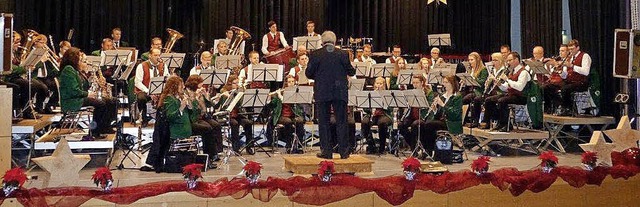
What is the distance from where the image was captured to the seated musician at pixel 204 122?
894 cm

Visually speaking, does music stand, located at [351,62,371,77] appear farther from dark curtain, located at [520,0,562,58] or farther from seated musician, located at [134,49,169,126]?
dark curtain, located at [520,0,562,58]

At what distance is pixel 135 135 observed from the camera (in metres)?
10.9

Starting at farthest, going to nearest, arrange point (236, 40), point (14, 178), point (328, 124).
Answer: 1. point (236, 40)
2. point (328, 124)
3. point (14, 178)

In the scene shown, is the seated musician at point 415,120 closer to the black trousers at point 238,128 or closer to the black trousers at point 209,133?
the black trousers at point 238,128

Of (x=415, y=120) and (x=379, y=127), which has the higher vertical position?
(x=415, y=120)

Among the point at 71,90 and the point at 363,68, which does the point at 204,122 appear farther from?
the point at 363,68

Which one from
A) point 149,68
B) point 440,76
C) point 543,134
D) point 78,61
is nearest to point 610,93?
point 543,134

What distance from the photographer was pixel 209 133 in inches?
365

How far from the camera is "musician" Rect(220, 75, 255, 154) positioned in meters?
10.5

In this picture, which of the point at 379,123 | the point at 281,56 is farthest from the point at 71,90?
the point at 281,56

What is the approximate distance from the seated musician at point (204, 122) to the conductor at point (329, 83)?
1.62 m

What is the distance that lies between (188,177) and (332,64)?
2761mm

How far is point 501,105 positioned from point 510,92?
0.89ft

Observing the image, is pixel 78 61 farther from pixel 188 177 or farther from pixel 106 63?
pixel 188 177
